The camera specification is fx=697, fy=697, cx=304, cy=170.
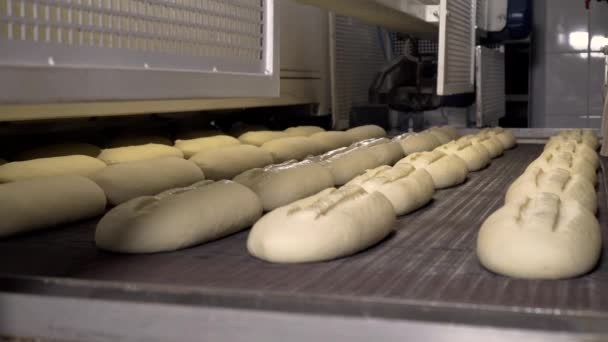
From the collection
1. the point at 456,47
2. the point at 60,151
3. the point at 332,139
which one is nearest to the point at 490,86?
the point at 456,47

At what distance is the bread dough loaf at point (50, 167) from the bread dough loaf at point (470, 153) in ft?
3.85

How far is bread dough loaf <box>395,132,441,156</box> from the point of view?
8.89ft

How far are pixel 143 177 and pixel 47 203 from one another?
0.36 metres

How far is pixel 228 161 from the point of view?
2133 millimetres

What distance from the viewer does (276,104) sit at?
323cm

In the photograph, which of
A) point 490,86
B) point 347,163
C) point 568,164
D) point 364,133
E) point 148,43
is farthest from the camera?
point 490,86

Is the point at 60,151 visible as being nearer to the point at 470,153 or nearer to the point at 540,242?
the point at 470,153

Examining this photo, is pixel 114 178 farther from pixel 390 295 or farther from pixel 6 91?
pixel 390 295

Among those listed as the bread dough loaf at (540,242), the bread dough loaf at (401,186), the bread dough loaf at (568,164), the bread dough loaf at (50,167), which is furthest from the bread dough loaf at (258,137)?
the bread dough loaf at (540,242)

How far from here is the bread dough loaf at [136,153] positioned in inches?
81.6

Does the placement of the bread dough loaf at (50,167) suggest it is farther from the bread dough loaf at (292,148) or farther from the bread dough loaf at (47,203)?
the bread dough loaf at (292,148)

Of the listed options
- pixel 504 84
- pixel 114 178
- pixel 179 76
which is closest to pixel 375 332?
pixel 179 76

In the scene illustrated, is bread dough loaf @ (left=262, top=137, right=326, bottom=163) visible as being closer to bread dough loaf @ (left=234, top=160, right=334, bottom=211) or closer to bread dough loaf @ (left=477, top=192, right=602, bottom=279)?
bread dough loaf @ (left=234, top=160, right=334, bottom=211)

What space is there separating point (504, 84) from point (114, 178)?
11.2ft
